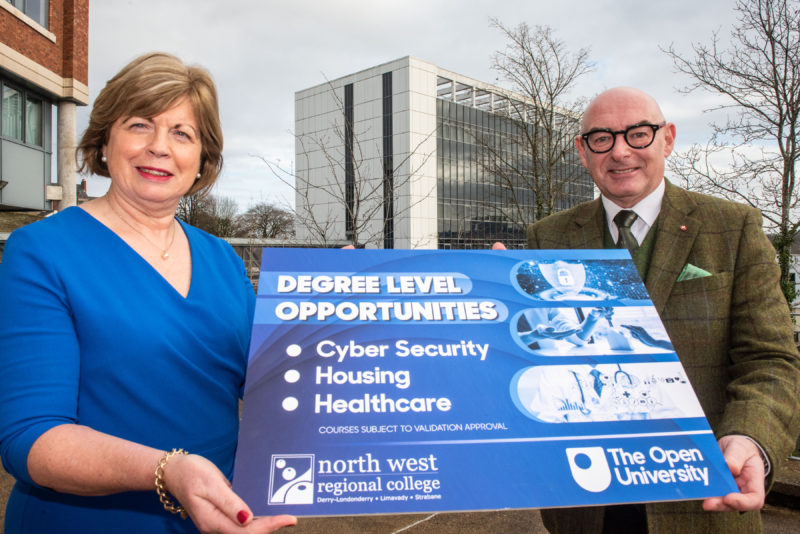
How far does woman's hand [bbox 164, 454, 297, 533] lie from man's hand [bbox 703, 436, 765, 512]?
1038mm

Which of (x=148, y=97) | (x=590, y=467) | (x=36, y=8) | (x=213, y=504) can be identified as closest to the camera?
(x=213, y=504)

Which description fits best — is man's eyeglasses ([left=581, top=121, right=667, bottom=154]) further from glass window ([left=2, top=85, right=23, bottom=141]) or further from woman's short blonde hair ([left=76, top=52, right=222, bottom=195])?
glass window ([left=2, top=85, right=23, bottom=141])

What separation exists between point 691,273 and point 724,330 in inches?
8.6

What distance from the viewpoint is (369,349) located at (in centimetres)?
135

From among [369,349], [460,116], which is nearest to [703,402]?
[369,349]

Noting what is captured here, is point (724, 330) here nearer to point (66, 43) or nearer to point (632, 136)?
point (632, 136)

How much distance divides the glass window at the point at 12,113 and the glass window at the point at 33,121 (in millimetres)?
295

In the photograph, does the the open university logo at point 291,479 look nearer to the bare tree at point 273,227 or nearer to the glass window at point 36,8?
the bare tree at point 273,227

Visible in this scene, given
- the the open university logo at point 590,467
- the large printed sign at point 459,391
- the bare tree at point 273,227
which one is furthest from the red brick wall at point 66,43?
the the open university logo at point 590,467

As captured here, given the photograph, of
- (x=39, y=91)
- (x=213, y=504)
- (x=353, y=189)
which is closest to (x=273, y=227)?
(x=353, y=189)

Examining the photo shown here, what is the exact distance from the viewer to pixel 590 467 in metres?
1.20

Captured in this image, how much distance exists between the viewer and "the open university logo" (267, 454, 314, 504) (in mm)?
1089

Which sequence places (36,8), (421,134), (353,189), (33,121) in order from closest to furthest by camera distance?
1. (353,189)
2. (36,8)
3. (33,121)
4. (421,134)

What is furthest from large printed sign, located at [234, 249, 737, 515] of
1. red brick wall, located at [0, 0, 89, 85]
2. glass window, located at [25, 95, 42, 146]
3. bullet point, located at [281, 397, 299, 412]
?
glass window, located at [25, 95, 42, 146]
